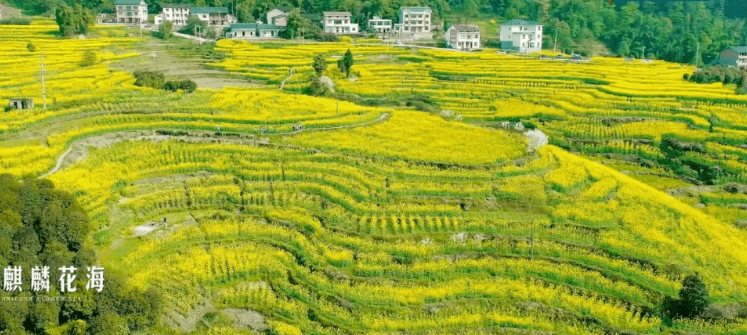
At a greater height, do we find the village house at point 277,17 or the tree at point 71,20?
the village house at point 277,17

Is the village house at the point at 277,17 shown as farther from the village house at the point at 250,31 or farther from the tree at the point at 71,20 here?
the tree at the point at 71,20

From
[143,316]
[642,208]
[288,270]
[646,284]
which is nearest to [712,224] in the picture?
[642,208]

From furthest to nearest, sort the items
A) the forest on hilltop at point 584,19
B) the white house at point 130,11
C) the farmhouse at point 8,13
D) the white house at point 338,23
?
1. the forest on hilltop at point 584,19
2. the white house at point 130,11
3. the farmhouse at point 8,13
4. the white house at point 338,23

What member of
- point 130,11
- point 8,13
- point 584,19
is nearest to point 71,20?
point 130,11

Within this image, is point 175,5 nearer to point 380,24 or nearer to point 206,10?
point 206,10

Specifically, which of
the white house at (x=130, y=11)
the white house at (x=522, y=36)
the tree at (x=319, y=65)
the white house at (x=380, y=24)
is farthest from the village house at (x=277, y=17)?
the tree at (x=319, y=65)
